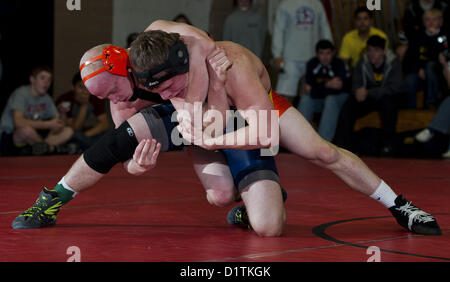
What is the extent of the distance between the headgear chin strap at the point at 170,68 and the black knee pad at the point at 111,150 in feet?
1.35

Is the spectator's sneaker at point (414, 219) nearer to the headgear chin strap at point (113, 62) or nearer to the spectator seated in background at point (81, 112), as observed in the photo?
the headgear chin strap at point (113, 62)

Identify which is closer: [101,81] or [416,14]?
[101,81]

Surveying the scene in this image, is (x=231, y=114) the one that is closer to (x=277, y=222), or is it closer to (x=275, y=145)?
(x=275, y=145)

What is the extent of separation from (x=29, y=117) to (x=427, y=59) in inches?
189

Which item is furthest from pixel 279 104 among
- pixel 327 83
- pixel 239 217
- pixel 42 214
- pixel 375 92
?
pixel 327 83

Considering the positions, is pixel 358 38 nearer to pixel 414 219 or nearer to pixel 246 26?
pixel 246 26

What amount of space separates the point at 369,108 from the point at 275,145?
19.1 ft

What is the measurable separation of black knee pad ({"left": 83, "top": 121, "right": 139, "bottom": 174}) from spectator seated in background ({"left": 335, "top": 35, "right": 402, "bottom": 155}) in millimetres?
5501

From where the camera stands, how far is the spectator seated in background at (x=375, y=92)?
27.7 ft

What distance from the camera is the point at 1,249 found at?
2.85 m

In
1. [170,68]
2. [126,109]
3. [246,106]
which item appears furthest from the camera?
[126,109]

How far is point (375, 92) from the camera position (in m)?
8.50

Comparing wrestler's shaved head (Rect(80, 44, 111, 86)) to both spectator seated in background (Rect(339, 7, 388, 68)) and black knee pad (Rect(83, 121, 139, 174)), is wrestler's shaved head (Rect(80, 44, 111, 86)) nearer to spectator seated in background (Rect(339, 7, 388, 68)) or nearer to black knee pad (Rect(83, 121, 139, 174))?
black knee pad (Rect(83, 121, 139, 174))

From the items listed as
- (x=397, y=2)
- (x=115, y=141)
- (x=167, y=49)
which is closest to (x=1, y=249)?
(x=115, y=141)
